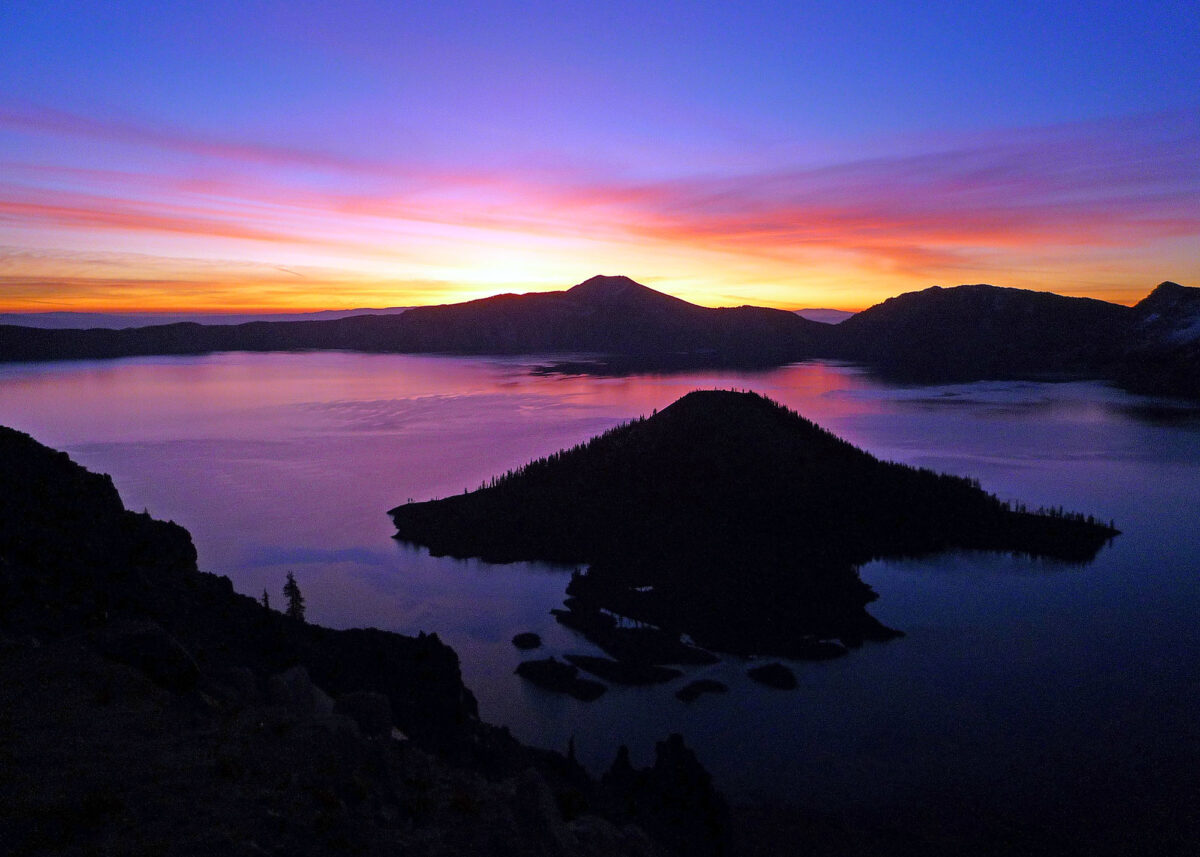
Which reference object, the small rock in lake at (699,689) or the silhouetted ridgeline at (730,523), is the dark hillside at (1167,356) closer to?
the silhouetted ridgeline at (730,523)

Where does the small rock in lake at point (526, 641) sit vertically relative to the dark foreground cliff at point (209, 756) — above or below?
below

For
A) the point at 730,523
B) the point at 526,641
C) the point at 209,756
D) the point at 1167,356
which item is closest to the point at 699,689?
the point at 526,641

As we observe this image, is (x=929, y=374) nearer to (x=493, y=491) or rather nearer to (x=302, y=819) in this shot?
(x=493, y=491)

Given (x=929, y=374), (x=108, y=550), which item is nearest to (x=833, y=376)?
(x=929, y=374)

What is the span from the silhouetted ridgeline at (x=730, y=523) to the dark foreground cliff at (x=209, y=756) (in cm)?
1822

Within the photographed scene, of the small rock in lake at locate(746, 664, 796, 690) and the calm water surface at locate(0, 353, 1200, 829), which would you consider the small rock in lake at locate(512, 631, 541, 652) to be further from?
the small rock in lake at locate(746, 664, 796, 690)

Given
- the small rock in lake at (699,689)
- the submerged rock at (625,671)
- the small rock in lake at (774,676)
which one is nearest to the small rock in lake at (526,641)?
the submerged rock at (625,671)

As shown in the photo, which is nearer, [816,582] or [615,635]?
[615,635]

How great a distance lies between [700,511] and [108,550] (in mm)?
35227

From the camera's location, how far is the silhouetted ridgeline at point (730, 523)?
121ft

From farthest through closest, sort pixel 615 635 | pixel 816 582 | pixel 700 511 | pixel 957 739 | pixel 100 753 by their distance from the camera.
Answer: pixel 700 511
pixel 816 582
pixel 615 635
pixel 957 739
pixel 100 753

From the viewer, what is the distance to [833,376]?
630 feet

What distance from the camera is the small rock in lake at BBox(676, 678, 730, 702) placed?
2847 cm

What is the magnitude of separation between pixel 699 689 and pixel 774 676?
3222 mm
